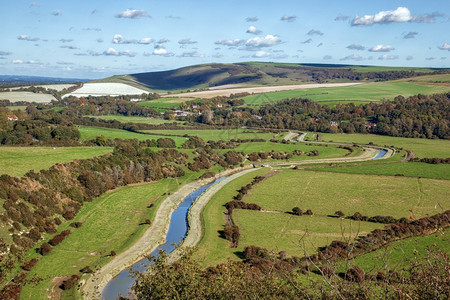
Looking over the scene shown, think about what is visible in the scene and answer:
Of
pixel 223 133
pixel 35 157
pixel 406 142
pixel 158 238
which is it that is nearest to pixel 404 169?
pixel 406 142

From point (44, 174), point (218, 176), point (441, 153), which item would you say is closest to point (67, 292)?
point (44, 174)

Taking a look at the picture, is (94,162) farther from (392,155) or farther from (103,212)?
(392,155)

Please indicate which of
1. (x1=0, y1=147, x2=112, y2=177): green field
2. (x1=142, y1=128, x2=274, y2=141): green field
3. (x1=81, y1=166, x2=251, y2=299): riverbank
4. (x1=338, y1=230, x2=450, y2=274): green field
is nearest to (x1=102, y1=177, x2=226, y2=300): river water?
(x1=81, y1=166, x2=251, y2=299): riverbank

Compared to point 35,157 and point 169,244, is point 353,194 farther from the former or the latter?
A: point 35,157

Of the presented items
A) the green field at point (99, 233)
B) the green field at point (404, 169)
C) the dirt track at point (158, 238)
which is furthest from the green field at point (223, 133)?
the green field at point (99, 233)

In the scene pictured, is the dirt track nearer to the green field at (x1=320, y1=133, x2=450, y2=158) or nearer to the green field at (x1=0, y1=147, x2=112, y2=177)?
the green field at (x1=0, y1=147, x2=112, y2=177)
